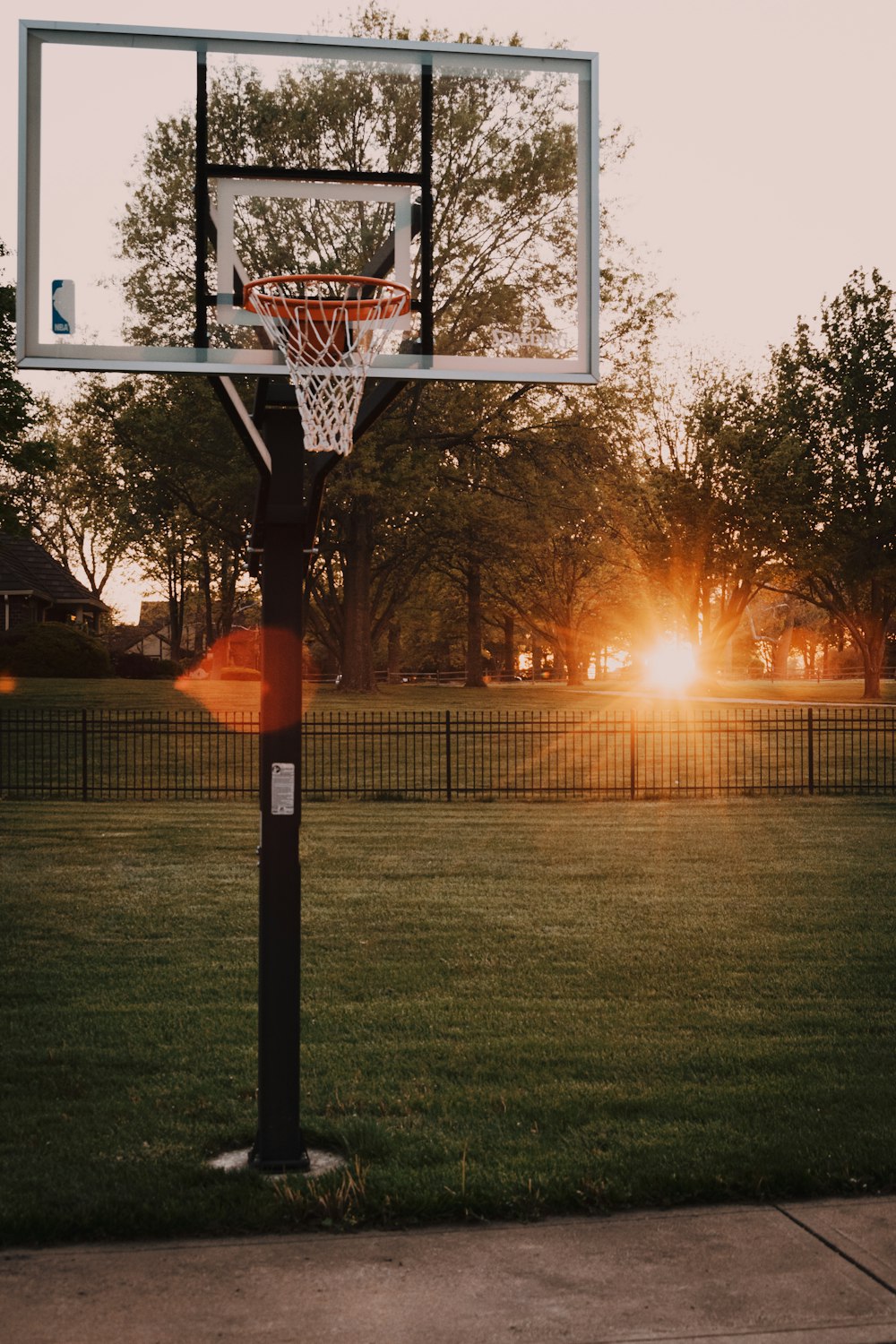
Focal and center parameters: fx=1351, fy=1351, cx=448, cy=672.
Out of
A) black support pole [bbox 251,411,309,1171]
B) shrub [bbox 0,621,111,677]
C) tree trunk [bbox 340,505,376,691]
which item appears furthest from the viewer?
shrub [bbox 0,621,111,677]

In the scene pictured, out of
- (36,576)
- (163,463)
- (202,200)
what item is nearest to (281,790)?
(202,200)

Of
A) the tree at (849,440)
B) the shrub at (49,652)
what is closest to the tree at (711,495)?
the tree at (849,440)

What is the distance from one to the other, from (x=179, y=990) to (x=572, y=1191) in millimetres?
3959

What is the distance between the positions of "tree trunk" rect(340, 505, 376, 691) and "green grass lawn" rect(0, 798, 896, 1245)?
1024 inches

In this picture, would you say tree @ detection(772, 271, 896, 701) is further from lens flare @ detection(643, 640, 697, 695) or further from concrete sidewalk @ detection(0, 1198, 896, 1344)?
concrete sidewalk @ detection(0, 1198, 896, 1344)

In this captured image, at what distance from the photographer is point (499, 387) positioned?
3666cm

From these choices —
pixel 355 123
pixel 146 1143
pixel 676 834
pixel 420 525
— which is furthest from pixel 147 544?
pixel 146 1143

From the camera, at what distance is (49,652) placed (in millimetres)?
41500

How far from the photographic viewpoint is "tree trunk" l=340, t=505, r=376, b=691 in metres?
40.2

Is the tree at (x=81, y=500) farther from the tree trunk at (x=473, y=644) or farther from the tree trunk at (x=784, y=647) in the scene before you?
the tree trunk at (x=784, y=647)

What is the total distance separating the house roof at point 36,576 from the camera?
159 feet

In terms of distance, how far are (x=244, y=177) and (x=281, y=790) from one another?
2.98 m

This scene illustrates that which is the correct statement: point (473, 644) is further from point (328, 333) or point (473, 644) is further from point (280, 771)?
point (280, 771)

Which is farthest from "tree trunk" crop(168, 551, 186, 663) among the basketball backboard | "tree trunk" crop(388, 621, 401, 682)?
the basketball backboard
